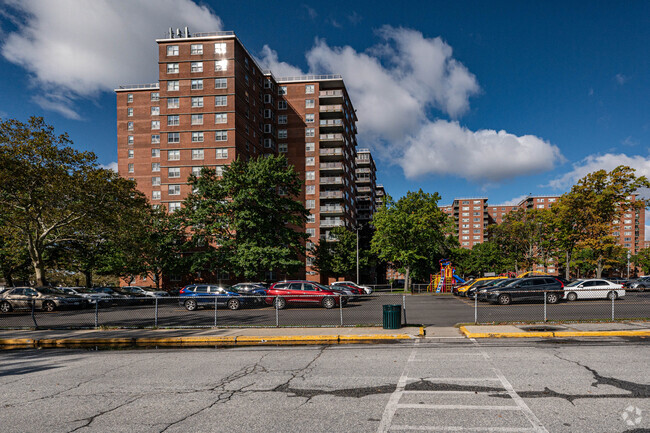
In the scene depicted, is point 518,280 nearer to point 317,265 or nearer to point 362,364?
point 362,364

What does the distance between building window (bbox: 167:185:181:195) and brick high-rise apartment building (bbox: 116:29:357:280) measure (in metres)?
0.15

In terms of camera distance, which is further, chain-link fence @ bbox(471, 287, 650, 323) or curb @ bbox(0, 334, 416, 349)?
chain-link fence @ bbox(471, 287, 650, 323)

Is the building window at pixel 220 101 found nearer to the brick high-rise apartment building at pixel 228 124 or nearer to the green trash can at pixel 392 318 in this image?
the brick high-rise apartment building at pixel 228 124

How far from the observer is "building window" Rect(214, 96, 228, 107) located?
5397 centimetres

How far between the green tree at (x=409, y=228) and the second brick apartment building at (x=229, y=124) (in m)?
10.5

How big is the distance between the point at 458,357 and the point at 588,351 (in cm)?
370

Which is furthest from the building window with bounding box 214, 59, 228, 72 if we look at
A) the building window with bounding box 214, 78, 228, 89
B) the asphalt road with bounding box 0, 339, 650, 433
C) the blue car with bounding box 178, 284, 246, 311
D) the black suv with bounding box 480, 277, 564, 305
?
the asphalt road with bounding box 0, 339, 650, 433

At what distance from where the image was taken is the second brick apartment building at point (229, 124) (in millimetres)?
53969

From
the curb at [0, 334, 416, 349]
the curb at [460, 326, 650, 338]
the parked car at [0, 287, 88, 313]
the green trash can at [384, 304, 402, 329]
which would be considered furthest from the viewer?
the parked car at [0, 287, 88, 313]

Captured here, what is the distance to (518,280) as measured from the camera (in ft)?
77.2

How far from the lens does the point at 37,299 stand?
23.4 metres

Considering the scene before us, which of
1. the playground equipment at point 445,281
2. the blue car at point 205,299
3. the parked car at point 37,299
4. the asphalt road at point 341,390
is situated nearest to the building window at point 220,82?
the parked car at point 37,299

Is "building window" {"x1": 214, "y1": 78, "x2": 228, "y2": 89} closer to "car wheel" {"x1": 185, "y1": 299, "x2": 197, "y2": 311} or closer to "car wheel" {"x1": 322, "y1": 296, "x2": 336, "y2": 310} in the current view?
"car wheel" {"x1": 185, "y1": 299, "x2": 197, "y2": 311}

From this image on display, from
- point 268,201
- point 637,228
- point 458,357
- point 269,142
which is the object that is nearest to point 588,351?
point 458,357
